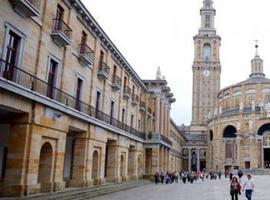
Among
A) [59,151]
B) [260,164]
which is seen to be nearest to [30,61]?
[59,151]

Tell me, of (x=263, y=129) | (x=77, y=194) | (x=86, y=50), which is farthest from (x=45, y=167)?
(x=263, y=129)

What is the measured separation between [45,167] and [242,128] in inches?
2458

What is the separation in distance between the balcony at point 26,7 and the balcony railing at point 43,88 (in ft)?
7.76

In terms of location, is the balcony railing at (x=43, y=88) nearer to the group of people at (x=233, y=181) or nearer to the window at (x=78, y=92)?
the window at (x=78, y=92)

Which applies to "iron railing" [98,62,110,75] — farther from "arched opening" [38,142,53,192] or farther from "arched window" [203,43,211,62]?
"arched window" [203,43,211,62]

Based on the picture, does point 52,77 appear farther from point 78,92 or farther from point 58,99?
point 78,92

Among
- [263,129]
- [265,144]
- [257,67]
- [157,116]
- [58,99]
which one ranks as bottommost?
[58,99]

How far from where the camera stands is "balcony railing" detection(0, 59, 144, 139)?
1433cm

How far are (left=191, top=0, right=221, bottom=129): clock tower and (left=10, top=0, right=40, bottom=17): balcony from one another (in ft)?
308

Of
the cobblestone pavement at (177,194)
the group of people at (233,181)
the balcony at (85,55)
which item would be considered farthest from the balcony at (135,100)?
the balcony at (85,55)

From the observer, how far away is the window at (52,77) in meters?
17.8

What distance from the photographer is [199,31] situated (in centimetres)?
10862

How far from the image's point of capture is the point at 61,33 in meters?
17.7

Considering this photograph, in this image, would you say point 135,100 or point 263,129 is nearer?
point 135,100
